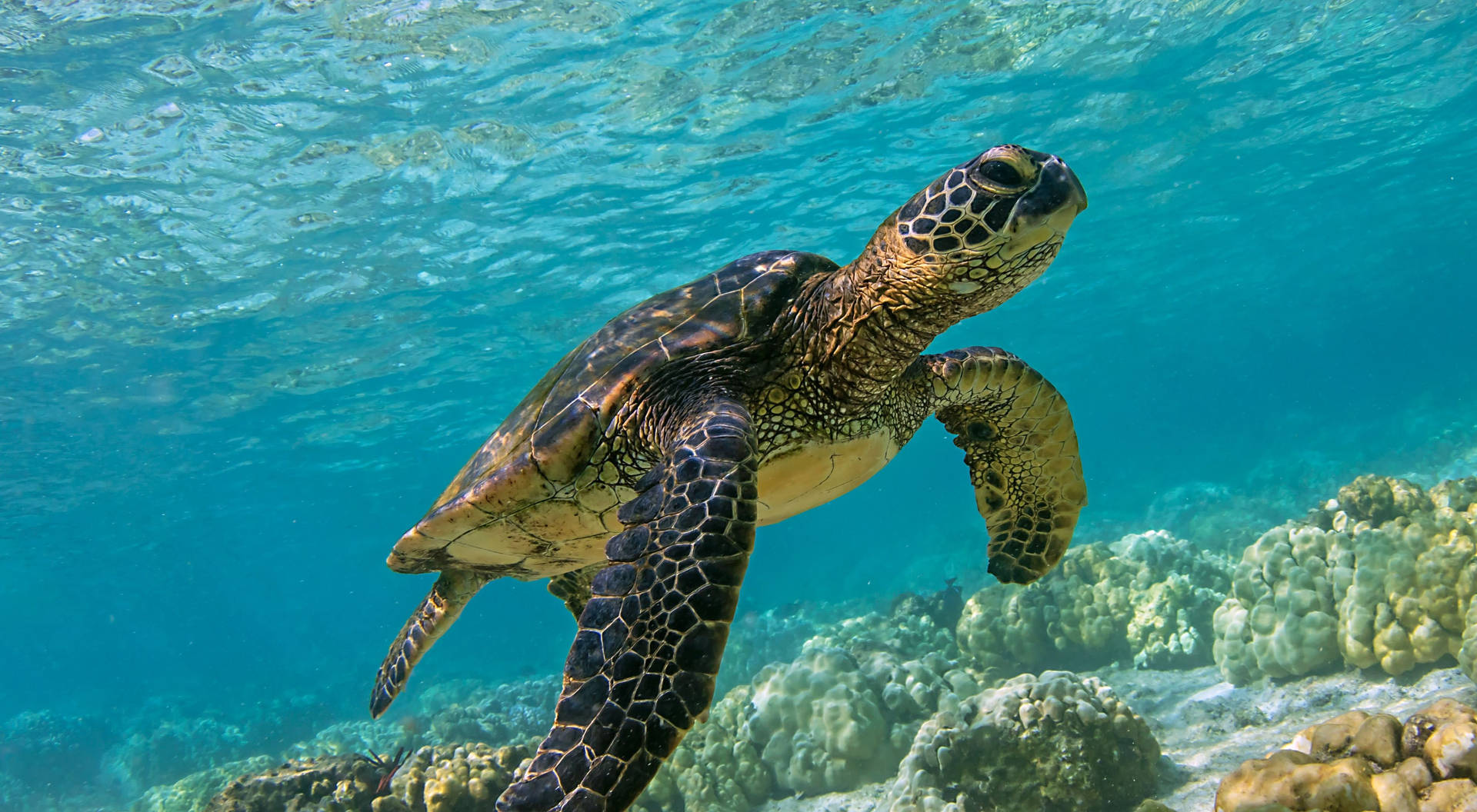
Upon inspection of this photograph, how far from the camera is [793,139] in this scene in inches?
665

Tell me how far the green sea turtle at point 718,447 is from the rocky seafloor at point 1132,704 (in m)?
1.24

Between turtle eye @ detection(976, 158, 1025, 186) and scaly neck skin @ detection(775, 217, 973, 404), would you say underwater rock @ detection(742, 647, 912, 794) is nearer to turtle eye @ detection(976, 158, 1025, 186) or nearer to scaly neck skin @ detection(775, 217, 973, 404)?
scaly neck skin @ detection(775, 217, 973, 404)

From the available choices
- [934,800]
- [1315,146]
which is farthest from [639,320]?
[1315,146]

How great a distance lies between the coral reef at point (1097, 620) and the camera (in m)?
9.34

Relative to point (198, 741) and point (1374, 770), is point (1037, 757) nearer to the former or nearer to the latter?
point (1374, 770)

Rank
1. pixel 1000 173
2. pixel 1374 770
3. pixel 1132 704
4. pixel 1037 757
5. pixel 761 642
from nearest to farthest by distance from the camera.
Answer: pixel 1374 770 → pixel 1000 173 → pixel 1037 757 → pixel 1132 704 → pixel 761 642

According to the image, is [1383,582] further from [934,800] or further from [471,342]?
[471,342]

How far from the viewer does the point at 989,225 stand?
9.61ft

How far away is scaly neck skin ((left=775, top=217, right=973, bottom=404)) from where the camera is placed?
331 cm

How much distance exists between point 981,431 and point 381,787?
5.38m

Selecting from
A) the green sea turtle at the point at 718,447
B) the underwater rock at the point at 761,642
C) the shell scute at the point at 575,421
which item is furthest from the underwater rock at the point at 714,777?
the underwater rock at the point at 761,642

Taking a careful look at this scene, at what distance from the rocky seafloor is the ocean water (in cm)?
1072

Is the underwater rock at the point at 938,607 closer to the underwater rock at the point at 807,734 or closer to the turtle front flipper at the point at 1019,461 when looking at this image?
the underwater rock at the point at 807,734

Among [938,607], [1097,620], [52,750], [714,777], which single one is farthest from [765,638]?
[52,750]
